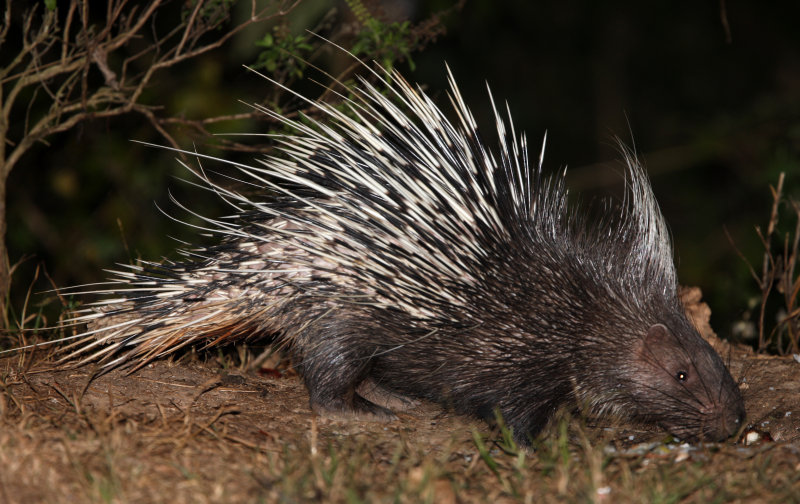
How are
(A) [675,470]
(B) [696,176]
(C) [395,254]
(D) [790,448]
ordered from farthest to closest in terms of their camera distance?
(B) [696,176] < (C) [395,254] < (D) [790,448] < (A) [675,470]

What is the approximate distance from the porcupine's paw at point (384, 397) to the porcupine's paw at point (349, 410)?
9.3 inches

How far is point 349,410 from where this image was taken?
377 centimetres

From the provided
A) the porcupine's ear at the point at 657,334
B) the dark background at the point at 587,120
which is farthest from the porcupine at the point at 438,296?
the dark background at the point at 587,120

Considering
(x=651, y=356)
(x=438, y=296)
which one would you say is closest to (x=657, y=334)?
(x=651, y=356)

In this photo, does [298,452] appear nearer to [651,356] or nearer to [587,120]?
[651,356]

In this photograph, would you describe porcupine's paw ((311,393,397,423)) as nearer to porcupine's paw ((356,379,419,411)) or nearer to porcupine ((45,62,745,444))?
porcupine ((45,62,745,444))

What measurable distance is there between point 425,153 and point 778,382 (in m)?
2.11

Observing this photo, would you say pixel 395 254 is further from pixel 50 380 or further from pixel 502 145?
pixel 50 380

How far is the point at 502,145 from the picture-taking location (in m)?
3.80

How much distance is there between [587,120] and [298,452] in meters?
11.5

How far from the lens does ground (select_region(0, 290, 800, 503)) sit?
8.80 ft

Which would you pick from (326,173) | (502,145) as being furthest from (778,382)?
(326,173)

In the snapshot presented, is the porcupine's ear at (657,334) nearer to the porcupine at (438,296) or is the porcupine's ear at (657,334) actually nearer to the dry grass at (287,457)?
the porcupine at (438,296)

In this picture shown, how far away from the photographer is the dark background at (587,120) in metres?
6.74
